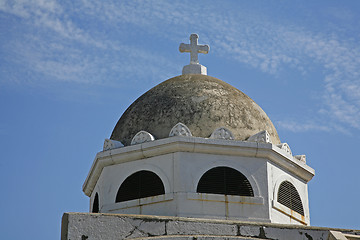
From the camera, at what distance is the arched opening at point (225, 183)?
19.2 m

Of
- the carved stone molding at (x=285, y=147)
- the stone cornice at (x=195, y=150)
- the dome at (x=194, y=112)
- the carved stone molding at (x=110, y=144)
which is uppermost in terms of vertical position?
the dome at (x=194, y=112)

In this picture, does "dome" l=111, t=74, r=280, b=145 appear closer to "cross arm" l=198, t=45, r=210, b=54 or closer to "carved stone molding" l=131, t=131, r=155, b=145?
"carved stone molding" l=131, t=131, r=155, b=145

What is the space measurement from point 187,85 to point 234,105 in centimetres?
142

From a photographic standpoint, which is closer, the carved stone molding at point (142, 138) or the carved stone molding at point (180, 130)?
the carved stone molding at point (180, 130)

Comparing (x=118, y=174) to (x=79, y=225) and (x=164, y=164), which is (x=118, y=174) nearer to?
(x=164, y=164)

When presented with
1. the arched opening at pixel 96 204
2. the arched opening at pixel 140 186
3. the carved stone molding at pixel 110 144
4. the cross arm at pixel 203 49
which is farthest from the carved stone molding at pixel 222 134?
the cross arm at pixel 203 49

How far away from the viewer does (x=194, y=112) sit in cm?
2064

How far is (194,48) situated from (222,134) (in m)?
4.32

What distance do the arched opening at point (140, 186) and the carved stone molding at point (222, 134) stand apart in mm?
1763

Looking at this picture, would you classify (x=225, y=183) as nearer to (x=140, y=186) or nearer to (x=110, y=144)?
(x=140, y=186)

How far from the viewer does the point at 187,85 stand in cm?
2164

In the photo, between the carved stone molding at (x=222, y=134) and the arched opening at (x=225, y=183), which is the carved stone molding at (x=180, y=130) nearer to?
the carved stone molding at (x=222, y=134)

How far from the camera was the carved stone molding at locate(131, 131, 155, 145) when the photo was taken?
65.6ft

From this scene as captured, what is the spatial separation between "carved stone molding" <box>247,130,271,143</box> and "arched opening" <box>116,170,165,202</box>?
101 inches
